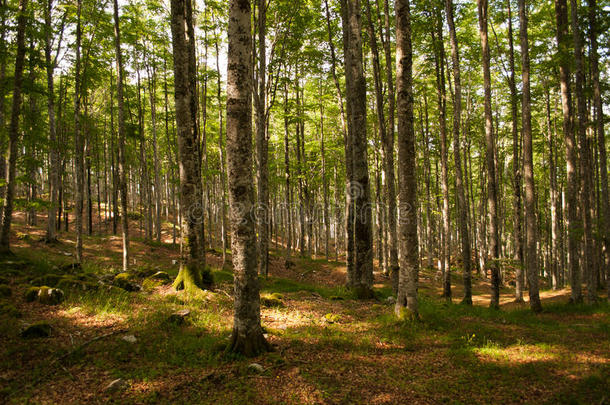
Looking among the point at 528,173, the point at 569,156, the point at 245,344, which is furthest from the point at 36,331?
the point at 569,156

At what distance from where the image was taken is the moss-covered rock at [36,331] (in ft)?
18.7

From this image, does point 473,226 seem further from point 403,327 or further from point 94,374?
point 94,374

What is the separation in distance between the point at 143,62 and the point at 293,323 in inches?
924

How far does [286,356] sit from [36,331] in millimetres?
4621

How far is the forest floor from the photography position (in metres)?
4.53

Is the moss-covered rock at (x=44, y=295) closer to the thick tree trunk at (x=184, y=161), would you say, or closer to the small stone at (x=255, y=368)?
the thick tree trunk at (x=184, y=161)

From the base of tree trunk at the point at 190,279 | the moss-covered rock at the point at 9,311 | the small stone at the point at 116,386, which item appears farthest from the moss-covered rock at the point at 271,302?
the moss-covered rock at the point at 9,311

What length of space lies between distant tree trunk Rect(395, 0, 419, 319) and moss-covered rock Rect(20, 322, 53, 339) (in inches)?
287

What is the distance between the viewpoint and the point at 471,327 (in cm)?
793

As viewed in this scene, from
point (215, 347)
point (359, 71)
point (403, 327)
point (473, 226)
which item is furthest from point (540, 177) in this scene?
point (215, 347)

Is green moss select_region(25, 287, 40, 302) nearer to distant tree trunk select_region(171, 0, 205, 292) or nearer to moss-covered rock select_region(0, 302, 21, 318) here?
moss-covered rock select_region(0, 302, 21, 318)

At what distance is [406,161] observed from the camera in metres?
7.64

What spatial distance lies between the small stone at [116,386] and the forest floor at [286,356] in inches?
1.0

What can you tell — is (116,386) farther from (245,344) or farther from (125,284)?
(125,284)
